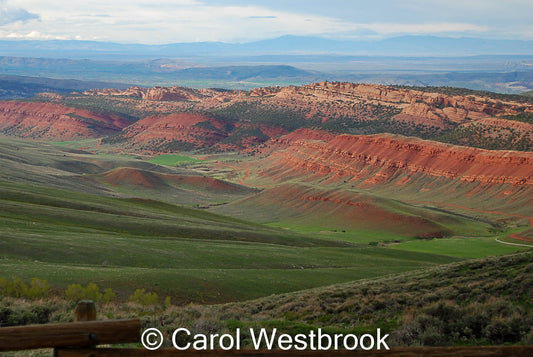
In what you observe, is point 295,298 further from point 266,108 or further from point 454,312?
point 266,108

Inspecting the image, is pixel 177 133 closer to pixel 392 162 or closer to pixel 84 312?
pixel 392 162

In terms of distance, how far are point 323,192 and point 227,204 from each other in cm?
1680

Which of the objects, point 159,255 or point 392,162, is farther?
point 392,162

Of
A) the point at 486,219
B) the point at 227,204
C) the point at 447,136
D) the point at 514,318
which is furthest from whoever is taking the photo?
the point at 447,136

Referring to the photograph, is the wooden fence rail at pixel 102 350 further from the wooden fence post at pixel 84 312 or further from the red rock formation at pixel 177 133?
the red rock formation at pixel 177 133

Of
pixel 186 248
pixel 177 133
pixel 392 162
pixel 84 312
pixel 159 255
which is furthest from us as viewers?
pixel 177 133

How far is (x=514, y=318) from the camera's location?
39.5 ft

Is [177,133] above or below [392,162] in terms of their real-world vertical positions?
below

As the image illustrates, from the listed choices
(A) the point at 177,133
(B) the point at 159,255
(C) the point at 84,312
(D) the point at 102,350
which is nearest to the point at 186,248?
(B) the point at 159,255

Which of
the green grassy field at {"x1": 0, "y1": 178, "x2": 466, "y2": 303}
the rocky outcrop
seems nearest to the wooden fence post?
the green grassy field at {"x1": 0, "y1": 178, "x2": 466, "y2": 303}

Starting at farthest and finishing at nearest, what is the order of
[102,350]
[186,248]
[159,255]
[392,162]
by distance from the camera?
1. [392,162]
2. [186,248]
3. [159,255]
4. [102,350]

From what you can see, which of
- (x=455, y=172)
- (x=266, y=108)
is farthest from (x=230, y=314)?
(x=266, y=108)

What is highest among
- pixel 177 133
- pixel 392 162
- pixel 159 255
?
pixel 159 255

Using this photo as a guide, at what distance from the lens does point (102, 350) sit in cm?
579
